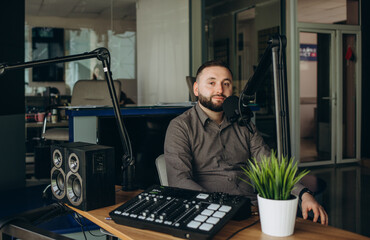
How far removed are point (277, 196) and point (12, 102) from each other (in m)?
4.14

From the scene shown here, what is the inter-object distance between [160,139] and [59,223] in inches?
37.9

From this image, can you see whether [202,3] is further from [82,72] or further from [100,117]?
[100,117]

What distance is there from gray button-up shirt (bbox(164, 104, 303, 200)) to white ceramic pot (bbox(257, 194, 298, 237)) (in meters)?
0.80

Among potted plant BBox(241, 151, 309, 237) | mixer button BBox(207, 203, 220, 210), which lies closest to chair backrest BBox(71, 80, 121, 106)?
mixer button BBox(207, 203, 220, 210)

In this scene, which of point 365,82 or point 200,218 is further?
point 365,82

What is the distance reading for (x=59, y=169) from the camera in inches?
62.1

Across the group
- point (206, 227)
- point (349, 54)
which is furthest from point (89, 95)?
point (349, 54)

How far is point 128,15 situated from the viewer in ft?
20.7

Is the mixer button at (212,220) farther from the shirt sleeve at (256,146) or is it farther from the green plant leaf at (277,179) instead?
the shirt sleeve at (256,146)

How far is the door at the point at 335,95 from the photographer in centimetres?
684

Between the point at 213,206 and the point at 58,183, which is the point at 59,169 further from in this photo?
the point at 213,206

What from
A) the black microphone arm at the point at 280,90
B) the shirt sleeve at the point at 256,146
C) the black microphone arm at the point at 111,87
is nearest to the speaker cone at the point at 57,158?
the black microphone arm at the point at 111,87

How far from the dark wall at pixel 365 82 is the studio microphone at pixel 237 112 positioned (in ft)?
21.2

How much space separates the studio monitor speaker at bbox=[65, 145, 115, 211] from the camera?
1.47m
